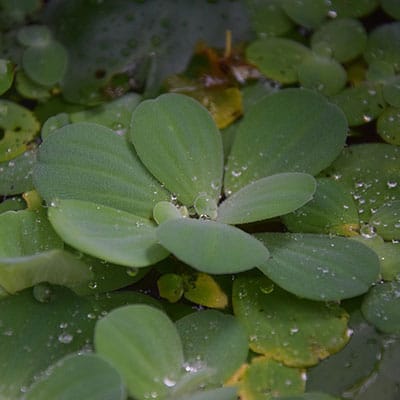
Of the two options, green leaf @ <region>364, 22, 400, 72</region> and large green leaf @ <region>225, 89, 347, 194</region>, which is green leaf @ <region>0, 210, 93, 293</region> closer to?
large green leaf @ <region>225, 89, 347, 194</region>

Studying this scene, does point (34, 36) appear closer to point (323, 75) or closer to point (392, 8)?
point (323, 75)

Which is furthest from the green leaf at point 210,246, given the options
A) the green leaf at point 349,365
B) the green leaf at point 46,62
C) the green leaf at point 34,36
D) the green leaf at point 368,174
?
the green leaf at point 34,36

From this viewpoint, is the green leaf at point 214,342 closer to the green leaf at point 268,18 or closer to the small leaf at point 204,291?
the small leaf at point 204,291

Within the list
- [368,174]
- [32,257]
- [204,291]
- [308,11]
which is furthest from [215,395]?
[308,11]

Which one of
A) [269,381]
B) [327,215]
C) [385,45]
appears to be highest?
[385,45]

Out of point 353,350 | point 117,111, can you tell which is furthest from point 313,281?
point 117,111
